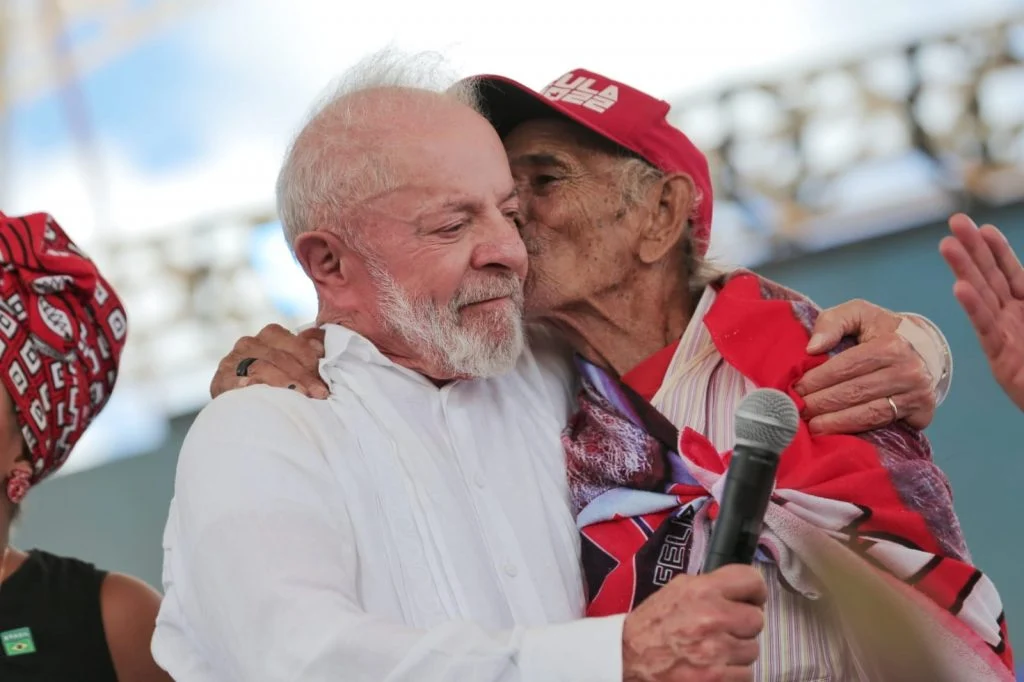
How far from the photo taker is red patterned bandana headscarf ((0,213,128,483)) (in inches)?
92.9

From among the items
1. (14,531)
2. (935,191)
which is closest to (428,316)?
(14,531)

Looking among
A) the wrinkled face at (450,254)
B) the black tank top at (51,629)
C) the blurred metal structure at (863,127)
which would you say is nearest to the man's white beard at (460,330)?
the wrinkled face at (450,254)

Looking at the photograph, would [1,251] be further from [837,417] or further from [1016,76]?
[1016,76]

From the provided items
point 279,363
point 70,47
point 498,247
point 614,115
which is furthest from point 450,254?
point 70,47

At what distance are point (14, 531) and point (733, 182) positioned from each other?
5.10 meters

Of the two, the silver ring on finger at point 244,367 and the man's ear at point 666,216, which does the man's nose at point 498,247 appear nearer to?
the man's ear at point 666,216

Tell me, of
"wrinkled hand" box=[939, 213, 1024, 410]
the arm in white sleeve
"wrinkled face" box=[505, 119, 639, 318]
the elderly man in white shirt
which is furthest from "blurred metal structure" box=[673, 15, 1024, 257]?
the arm in white sleeve

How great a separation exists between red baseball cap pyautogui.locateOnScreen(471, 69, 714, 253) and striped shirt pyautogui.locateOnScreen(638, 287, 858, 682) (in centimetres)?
23

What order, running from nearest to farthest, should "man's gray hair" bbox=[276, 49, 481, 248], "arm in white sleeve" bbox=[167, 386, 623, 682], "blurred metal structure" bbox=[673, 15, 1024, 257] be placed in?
1. "arm in white sleeve" bbox=[167, 386, 623, 682]
2. "man's gray hair" bbox=[276, 49, 481, 248]
3. "blurred metal structure" bbox=[673, 15, 1024, 257]

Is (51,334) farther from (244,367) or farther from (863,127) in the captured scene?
(863,127)

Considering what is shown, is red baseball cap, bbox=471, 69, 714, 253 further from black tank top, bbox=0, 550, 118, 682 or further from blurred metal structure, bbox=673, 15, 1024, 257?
blurred metal structure, bbox=673, 15, 1024, 257

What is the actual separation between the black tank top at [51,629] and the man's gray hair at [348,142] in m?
0.83

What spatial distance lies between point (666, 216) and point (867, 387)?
502 millimetres

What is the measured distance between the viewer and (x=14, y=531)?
261 centimetres
